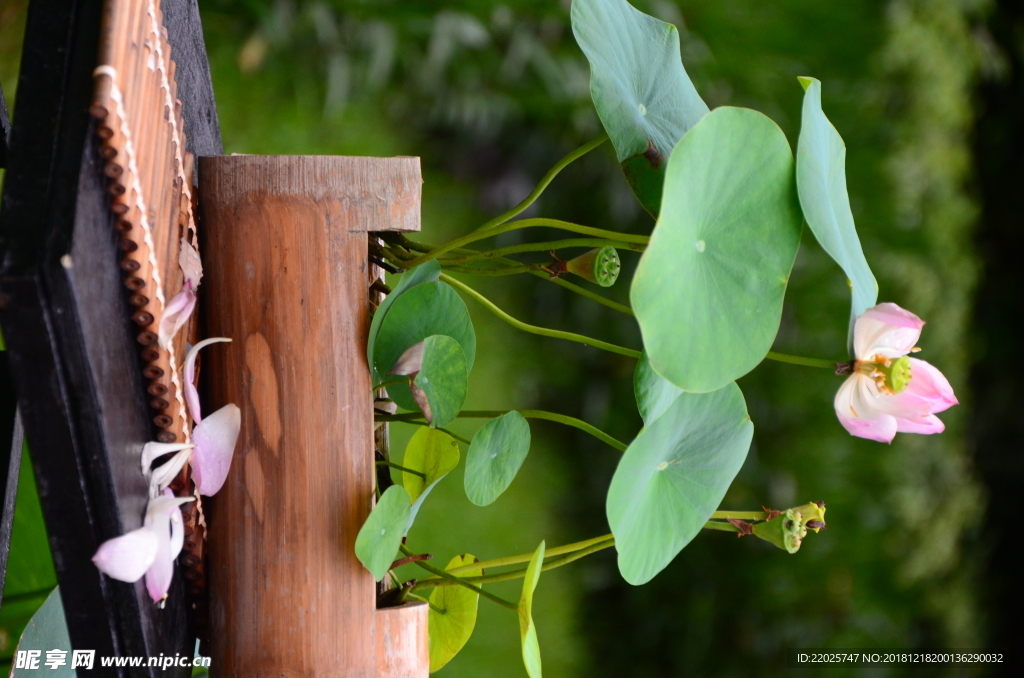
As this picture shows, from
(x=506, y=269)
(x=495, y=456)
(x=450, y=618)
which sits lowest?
(x=450, y=618)

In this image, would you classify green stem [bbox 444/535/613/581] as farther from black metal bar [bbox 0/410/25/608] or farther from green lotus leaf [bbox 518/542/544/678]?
black metal bar [bbox 0/410/25/608]

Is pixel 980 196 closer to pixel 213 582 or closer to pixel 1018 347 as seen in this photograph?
pixel 1018 347

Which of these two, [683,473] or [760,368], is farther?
[760,368]

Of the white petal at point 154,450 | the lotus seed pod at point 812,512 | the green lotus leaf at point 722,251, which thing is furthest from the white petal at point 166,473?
the lotus seed pod at point 812,512

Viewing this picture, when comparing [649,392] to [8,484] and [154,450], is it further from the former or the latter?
[8,484]

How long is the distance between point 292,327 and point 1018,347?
1781 mm

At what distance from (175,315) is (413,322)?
0.39 feet

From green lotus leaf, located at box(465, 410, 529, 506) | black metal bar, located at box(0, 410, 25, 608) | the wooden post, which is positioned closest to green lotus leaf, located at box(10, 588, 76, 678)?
black metal bar, located at box(0, 410, 25, 608)

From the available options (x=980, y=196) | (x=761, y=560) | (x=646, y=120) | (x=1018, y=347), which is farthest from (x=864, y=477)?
(x=646, y=120)

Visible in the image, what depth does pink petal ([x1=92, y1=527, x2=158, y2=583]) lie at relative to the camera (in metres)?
0.27

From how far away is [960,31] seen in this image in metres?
1.56

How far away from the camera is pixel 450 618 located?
0.48 meters

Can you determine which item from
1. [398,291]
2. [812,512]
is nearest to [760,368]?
[812,512]

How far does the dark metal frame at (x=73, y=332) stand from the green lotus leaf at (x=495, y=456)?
0.55ft
